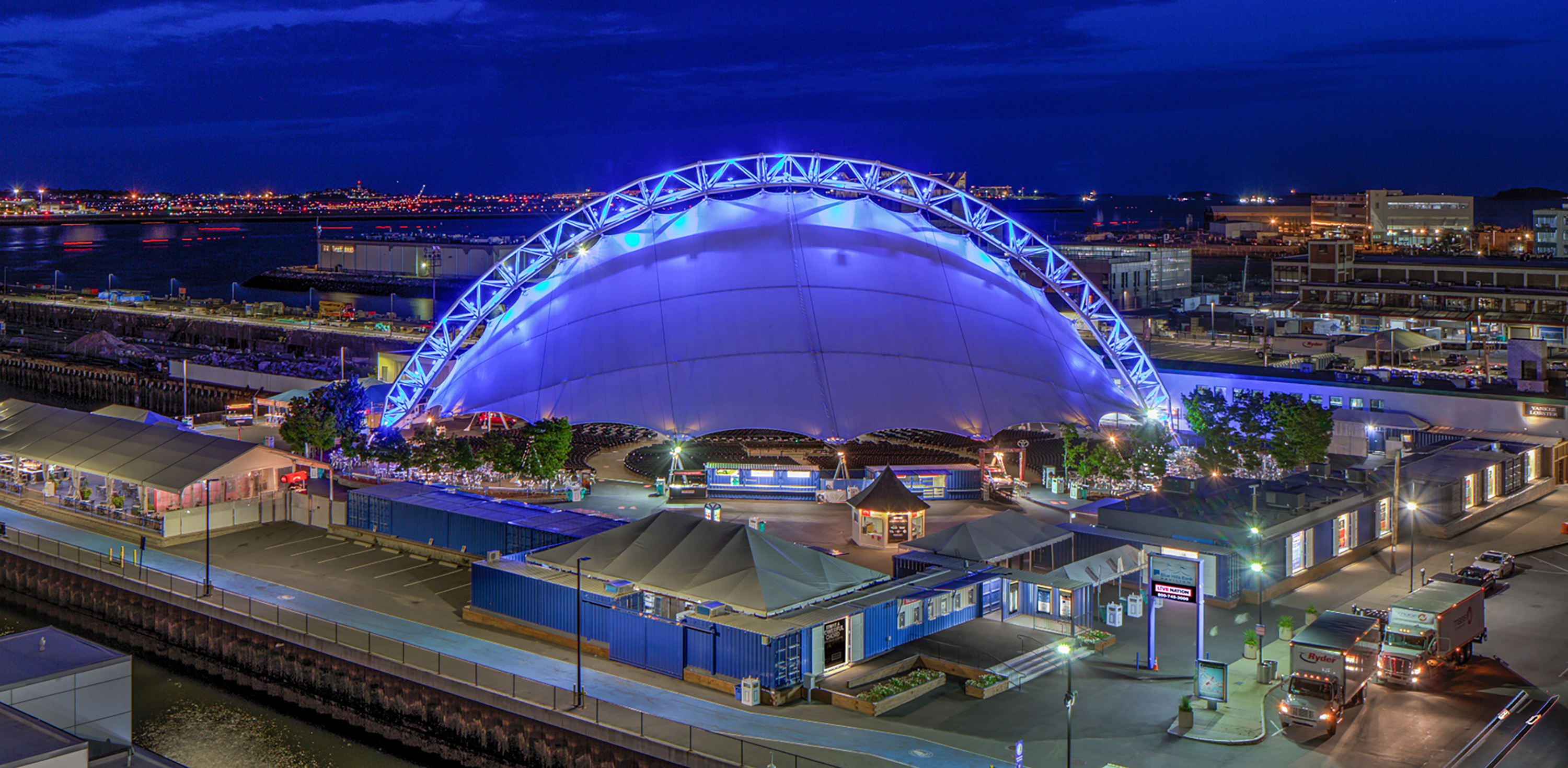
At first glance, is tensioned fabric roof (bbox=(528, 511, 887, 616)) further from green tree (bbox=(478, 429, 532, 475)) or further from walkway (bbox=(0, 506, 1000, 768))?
green tree (bbox=(478, 429, 532, 475))

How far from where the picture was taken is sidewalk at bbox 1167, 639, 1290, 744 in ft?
74.7

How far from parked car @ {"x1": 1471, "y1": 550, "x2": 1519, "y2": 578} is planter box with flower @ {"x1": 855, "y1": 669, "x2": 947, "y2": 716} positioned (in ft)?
57.3

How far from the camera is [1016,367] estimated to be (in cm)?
4688

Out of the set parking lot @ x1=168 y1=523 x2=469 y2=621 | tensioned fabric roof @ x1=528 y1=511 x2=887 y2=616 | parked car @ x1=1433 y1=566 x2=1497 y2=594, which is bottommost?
parking lot @ x1=168 y1=523 x2=469 y2=621

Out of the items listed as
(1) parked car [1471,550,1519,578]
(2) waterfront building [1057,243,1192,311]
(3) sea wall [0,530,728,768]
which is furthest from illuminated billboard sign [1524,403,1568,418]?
(2) waterfront building [1057,243,1192,311]

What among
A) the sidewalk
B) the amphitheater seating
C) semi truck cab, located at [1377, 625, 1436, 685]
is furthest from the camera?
the amphitheater seating

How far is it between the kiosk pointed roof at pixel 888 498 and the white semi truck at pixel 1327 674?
45.9 feet

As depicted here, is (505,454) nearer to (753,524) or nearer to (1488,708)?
(753,524)

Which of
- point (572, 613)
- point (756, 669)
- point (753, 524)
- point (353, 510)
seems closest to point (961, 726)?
point (756, 669)

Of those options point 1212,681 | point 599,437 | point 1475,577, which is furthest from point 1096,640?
point 599,437

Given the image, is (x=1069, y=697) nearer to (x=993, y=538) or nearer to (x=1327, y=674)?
(x=1327, y=674)

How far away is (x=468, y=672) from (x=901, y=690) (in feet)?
30.2

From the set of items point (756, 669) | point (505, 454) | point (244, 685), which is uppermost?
point (505, 454)

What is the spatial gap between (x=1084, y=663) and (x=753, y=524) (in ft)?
47.7
